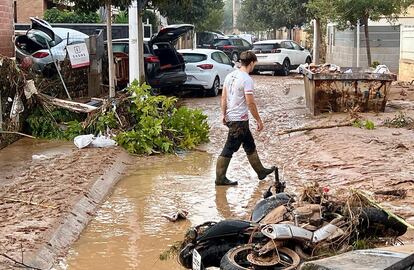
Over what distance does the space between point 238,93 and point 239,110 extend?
0.23 m

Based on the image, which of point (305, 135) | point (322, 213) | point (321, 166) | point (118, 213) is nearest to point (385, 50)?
point (305, 135)

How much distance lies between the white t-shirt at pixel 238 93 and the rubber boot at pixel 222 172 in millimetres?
567

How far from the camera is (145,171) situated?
10.4 metres

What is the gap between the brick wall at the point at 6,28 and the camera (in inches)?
504

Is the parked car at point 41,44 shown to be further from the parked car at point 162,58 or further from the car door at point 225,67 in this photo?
the car door at point 225,67

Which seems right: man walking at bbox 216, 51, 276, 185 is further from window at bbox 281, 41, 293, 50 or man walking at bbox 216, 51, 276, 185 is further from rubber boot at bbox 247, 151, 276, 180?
window at bbox 281, 41, 293, 50

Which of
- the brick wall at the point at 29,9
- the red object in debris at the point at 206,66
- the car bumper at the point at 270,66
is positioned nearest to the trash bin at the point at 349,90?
the red object in debris at the point at 206,66

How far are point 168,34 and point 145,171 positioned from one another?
8212mm

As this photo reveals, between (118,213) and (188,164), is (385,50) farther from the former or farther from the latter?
(118,213)

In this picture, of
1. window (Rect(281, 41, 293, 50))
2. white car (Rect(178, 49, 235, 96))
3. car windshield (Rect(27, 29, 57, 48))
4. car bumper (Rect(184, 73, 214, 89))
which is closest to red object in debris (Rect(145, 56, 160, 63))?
car windshield (Rect(27, 29, 57, 48))

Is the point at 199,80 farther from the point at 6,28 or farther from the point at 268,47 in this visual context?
the point at 268,47

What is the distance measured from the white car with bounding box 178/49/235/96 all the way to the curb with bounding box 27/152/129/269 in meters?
10.7

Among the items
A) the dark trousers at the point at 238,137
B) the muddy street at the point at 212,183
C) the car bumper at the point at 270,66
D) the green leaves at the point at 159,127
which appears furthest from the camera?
the car bumper at the point at 270,66

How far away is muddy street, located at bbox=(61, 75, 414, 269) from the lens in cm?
662
